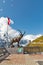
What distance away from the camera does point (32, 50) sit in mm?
57594

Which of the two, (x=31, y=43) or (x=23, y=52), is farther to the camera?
(x=31, y=43)

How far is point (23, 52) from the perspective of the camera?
57.0m

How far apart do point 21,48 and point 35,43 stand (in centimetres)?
1703

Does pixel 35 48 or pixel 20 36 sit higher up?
pixel 20 36

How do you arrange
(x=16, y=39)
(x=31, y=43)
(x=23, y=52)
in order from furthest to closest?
(x=31, y=43) < (x=16, y=39) < (x=23, y=52)

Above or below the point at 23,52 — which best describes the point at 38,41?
above

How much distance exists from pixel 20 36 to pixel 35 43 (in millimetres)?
11296

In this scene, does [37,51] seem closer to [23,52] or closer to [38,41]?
[23,52]

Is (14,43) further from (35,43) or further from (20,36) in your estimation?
(35,43)

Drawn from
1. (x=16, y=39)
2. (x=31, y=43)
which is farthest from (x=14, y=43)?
(x=31, y=43)

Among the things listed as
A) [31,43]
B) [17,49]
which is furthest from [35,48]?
[31,43]

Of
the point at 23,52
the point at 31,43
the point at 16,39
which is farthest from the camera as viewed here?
the point at 31,43

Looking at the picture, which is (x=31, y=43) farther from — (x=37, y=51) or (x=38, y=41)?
(x=37, y=51)

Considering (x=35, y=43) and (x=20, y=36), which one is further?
(x=35, y=43)
